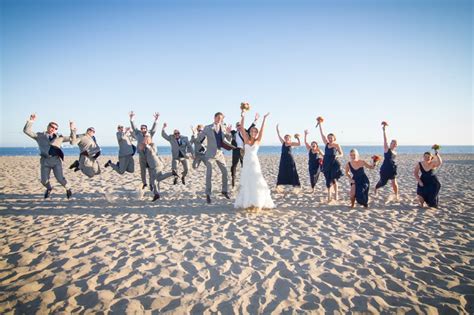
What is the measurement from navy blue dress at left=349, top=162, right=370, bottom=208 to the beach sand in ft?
0.88

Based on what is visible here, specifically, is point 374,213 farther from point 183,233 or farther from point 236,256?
point 183,233

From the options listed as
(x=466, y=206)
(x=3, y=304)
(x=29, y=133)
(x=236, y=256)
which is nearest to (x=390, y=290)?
(x=236, y=256)

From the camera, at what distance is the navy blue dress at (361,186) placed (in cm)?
739

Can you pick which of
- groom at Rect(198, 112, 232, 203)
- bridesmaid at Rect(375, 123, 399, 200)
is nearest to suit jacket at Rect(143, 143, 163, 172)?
groom at Rect(198, 112, 232, 203)

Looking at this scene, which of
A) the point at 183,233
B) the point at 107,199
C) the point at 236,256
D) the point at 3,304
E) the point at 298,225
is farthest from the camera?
the point at 107,199

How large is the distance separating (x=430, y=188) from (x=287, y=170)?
13.8 ft

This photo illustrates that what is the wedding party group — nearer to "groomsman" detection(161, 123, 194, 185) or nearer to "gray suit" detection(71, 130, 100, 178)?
"gray suit" detection(71, 130, 100, 178)

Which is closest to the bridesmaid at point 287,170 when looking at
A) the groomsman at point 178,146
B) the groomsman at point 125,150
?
the groomsman at point 178,146

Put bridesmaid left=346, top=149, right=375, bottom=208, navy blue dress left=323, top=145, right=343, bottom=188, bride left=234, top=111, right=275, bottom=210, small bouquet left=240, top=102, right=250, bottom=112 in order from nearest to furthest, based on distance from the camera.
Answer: small bouquet left=240, top=102, right=250, bottom=112 → bride left=234, top=111, right=275, bottom=210 → bridesmaid left=346, top=149, right=375, bottom=208 → navy blue dress left=323, top=145, right=343, bottom=188

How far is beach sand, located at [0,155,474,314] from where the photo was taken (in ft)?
10.3


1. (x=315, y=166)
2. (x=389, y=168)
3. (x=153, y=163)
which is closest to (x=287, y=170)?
(x=315, y=166)

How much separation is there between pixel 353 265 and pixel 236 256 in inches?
73.7

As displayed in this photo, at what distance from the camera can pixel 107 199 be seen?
8.15 meters

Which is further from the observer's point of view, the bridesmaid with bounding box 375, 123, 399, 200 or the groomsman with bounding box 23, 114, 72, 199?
the bridesmaid with bounding box 375, 123, 399, 200
